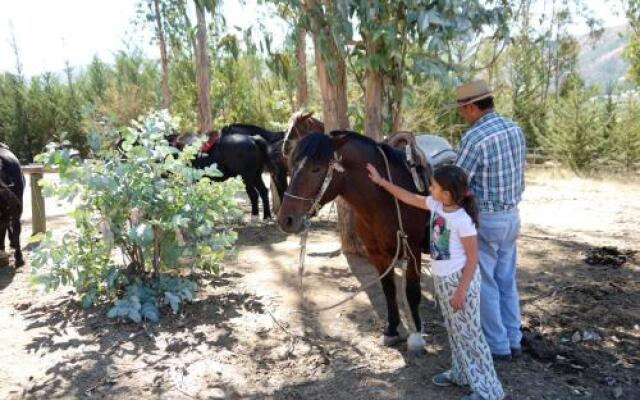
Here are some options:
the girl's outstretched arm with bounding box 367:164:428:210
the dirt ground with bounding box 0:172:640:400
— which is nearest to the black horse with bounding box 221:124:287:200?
the dirt ground with bounding box 0:172:640:400

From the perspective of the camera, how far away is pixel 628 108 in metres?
14.5

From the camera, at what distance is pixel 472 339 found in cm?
294

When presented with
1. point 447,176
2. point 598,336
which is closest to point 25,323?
point 447,176

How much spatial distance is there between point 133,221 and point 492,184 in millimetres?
2986

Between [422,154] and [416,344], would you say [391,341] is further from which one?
[422,154]

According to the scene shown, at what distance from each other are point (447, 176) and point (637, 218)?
24.7 feet

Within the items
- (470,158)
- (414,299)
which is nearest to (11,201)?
(414,299)

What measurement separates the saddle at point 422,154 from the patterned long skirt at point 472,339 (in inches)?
37.6

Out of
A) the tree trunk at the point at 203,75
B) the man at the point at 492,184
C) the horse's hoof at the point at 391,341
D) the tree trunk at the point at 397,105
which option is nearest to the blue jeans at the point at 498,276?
the man at the point at 492,184

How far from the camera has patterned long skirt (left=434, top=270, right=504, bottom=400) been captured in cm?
291

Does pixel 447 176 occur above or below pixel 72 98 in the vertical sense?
below

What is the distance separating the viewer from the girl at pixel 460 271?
2.79m

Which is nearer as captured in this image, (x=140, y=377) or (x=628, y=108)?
(x=140, y=377)

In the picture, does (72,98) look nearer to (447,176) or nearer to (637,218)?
(637,218)
